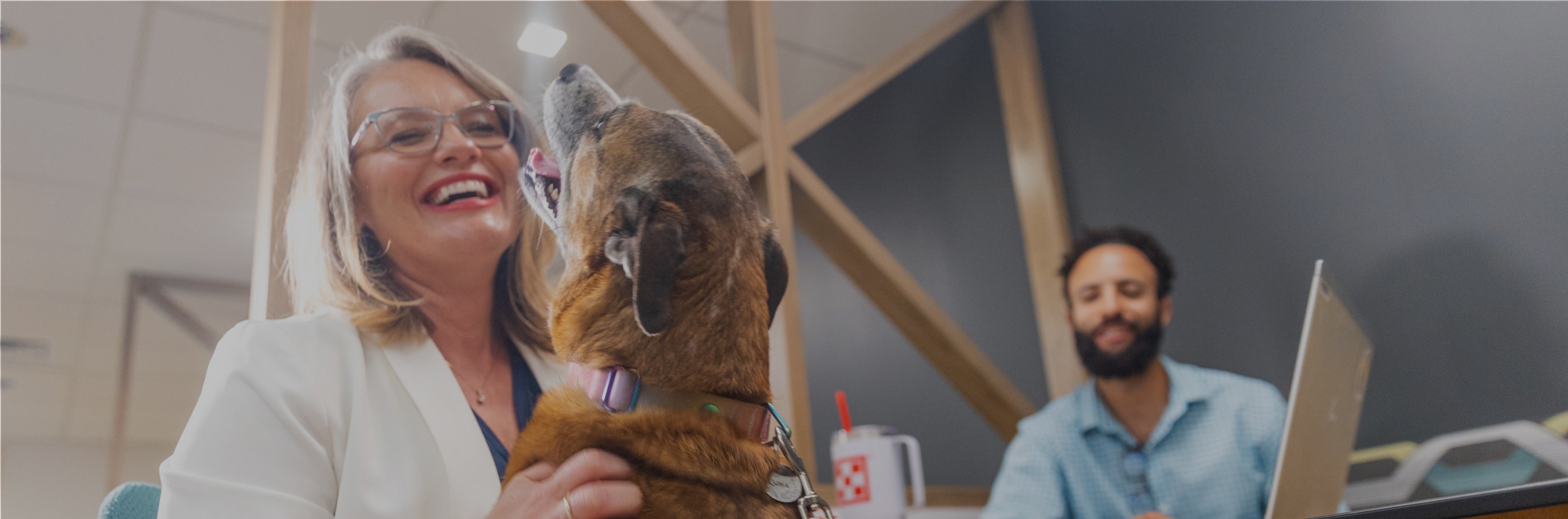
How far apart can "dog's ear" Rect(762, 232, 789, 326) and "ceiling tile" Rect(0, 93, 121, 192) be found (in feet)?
2.42

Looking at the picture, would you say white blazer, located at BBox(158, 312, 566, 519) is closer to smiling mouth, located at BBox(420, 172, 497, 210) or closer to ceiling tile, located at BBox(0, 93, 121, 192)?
smiling mouth, located at BBox(420, 172, 497, 210)

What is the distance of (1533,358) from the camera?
4.51 ft

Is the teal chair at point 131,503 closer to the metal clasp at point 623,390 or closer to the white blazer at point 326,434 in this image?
the white blazer at point 326,434

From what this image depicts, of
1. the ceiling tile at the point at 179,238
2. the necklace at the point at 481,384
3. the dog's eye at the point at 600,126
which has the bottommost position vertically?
the necklace at the point at 481,384

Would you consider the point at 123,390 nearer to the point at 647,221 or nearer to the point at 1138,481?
the point at 647,221

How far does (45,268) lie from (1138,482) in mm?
1918

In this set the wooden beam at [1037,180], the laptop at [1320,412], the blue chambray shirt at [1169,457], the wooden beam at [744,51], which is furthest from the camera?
the wooden beam at [1037,180]

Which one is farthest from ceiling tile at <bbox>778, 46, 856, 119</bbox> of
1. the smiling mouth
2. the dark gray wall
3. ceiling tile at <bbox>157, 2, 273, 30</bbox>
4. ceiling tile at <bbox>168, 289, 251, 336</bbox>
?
ceiling tile at <bbox>168, 289, 251, 336</bbox>

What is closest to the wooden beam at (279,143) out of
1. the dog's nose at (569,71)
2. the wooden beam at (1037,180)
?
the dog's nose at (569,71)

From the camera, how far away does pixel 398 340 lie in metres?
0.86

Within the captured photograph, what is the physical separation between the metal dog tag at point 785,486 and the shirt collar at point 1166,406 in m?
1.43

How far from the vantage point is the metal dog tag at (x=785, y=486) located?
2.31ft

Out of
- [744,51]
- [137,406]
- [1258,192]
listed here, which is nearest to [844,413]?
[744,51]

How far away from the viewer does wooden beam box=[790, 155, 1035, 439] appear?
1807mm
